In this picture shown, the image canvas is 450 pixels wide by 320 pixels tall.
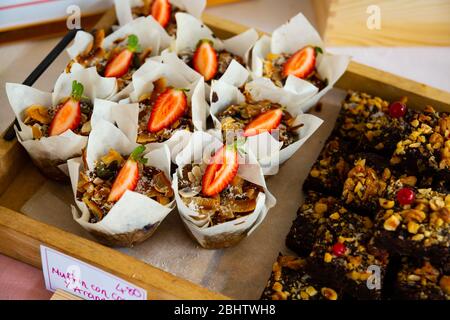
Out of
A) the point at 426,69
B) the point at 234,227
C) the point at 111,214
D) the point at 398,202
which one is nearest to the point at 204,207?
the point at 234,227

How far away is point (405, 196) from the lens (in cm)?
167

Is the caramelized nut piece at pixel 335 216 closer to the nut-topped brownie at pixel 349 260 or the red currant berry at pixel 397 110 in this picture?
the nut-topped brownie at pixel 349 260

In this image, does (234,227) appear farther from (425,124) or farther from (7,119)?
(7,119)

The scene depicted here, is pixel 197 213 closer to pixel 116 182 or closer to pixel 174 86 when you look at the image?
pixel 116 182

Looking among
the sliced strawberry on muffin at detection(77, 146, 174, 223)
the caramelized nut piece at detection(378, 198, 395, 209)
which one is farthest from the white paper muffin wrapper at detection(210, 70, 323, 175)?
the caramelized nut piece at detection(378, 198, 395, 209)

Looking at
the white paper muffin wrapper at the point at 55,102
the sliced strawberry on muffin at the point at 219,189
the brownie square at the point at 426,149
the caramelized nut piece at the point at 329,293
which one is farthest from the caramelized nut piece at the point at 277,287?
the white paper muffin wrapper at the point at 55,102

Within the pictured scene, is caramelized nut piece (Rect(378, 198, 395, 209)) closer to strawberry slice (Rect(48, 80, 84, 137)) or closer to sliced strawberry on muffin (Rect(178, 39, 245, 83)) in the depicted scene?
sliced strawberry on muffin (Rect(178, 39, 245, 83))

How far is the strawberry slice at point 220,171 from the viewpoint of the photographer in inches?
71.1

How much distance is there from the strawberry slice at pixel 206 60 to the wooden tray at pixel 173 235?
43 cm

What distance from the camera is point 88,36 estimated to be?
2.22 metres

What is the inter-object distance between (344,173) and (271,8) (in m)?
1.09

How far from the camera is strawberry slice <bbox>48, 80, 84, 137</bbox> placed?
1.92 metres

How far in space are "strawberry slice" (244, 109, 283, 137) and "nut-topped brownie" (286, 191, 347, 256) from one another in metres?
0.28

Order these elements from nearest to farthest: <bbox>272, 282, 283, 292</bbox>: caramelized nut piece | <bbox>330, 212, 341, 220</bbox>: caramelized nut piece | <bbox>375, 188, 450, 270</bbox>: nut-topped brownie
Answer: <bbox>375, 188, 450, 270</bbox>: nut-topped brownie
<bbox>272, 282, 283, 292</bbox>: caramelized nut piece
<bbox>330, 212, 341, 220</bbox>: caramelized nut piece
